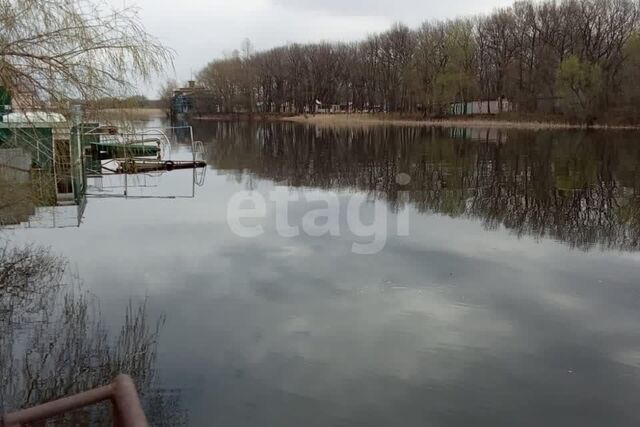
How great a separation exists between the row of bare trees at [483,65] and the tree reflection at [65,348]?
152ft

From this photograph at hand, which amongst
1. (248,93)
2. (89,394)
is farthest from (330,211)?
(248,93)

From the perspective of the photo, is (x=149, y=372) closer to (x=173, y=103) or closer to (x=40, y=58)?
(x=40, y=58)

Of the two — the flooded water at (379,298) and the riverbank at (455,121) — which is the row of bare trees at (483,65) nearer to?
the riverbank at (455,121)

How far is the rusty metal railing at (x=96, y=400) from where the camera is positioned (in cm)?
166

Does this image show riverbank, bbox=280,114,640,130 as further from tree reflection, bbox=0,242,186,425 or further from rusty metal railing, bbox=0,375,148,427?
rusty metal railing, bbox=0,375,148,427

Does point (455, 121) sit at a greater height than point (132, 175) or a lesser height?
greater

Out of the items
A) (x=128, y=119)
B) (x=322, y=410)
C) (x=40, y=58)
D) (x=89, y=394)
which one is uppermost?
(x=40, y=58)

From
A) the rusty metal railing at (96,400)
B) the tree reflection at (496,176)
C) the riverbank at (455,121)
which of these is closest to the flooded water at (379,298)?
the tree reflection at (496,176)

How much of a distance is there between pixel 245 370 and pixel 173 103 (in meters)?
88.6

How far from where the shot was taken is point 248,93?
3300 inches

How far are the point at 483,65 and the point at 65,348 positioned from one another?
198ft

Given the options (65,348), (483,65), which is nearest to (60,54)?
(65,348)

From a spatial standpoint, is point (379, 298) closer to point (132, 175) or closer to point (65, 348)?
point (65, 348)

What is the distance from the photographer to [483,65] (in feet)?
200
